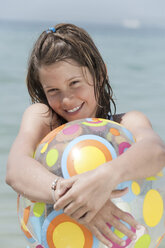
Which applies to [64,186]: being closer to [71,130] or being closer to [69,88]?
[71,130]

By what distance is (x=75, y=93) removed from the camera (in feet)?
9.27

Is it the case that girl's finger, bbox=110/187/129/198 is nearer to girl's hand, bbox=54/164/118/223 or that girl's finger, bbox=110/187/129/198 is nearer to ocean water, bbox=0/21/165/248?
girl's hand, bbox=54/164/118/223

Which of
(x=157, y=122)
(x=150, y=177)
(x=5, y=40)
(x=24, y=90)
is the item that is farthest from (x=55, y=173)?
(x=5, y=40)

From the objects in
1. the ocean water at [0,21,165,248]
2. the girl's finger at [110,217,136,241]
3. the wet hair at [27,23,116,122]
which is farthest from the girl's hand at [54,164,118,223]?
the ocean water at [0,21,165,248]

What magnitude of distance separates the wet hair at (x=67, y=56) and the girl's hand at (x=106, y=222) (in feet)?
2.82

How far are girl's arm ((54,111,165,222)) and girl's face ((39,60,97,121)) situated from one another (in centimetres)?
52

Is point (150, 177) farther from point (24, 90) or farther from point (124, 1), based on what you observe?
point (124, 1)

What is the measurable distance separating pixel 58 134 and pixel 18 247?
129 cm

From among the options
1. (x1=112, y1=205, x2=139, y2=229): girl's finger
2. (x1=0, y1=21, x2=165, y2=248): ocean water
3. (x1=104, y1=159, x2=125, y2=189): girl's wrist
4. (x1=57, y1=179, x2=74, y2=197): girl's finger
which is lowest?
(x1=0, y1=21, x2=165, y2=248): ocean water

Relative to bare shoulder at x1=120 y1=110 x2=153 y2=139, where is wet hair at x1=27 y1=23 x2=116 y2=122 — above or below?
above

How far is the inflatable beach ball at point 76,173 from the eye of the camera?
2328mm

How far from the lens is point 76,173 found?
2342mm

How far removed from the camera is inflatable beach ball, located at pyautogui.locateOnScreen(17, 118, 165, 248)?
2328mm

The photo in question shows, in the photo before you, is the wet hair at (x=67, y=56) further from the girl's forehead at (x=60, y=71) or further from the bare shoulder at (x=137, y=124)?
the bare shoulder at (x=137, y=124)
